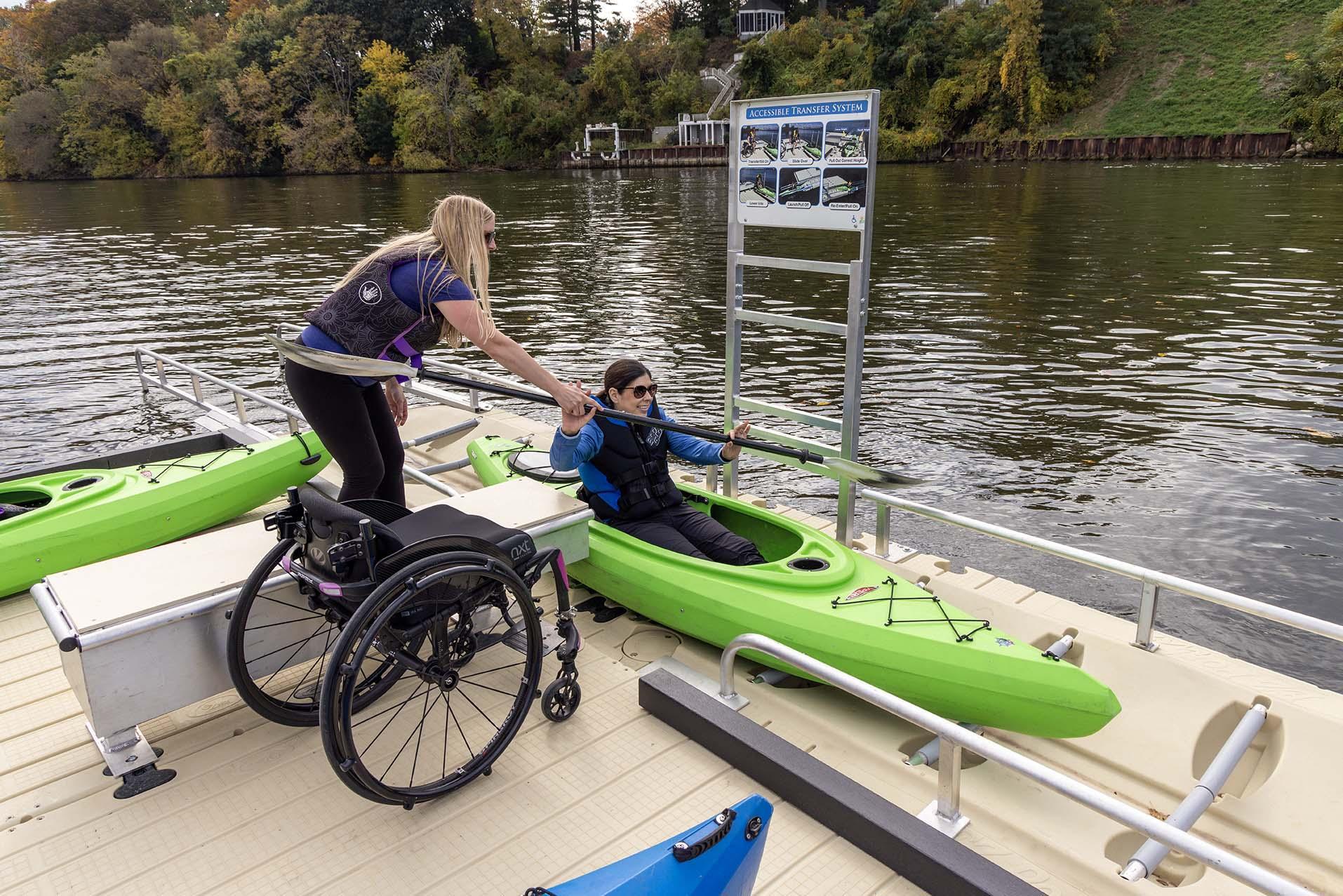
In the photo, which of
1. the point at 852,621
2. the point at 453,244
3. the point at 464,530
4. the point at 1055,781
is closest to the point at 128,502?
the point at 453,244

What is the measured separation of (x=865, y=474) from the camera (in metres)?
4.75

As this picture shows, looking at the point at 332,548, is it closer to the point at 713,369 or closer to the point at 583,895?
the point at 583,895

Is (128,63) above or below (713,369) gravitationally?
above

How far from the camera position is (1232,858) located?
7.11 ft

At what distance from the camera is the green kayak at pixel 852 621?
3.85 metres

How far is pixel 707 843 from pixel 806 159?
417 cm

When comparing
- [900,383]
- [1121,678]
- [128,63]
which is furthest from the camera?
[128,63]

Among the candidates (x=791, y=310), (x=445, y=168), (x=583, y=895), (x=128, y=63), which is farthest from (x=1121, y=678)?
(x=128, y=63)

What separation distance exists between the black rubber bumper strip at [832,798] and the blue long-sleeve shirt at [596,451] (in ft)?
4.26

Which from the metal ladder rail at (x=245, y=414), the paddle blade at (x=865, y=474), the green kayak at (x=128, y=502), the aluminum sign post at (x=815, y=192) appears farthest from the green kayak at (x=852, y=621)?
the green kayak at (x=128, y=502)

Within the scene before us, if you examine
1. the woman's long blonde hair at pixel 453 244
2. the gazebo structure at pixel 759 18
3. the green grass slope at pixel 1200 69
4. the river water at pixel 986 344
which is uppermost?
the gazebo structure at pixel 759 18

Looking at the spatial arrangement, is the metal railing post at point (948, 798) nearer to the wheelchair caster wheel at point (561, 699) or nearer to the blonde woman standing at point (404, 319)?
the wheelchair caster wheel at point (561, 699)

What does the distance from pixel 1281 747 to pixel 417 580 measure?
3513 mm

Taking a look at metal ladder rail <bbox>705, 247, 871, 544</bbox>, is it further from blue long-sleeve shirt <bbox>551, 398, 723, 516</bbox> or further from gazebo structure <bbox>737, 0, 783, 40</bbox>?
gazebo structure <bbox>737, 0, 783, 40</bbox>
